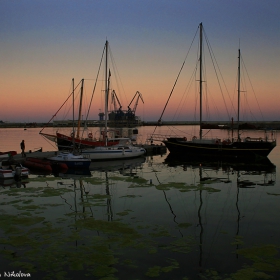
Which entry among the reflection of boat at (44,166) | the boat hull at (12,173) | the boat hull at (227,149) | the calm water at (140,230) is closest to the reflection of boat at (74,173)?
the reflection of boat at (44,166)

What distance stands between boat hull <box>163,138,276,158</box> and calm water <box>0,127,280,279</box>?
61.9 ft

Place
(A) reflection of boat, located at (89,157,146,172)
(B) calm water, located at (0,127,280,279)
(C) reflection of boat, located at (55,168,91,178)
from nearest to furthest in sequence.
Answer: (B) calm water, located at (0,127,280,279)
(C) reflection of boat, located at (55,168,91,178)
(A) reflection of boat, located at (89,157,146,172)

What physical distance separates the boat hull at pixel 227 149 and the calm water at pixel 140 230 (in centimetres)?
1887

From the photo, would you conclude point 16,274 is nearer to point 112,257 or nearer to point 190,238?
point 112,257

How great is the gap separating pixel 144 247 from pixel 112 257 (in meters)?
1.38

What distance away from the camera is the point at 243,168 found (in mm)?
33562

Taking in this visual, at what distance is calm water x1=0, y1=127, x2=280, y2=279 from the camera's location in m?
9.58

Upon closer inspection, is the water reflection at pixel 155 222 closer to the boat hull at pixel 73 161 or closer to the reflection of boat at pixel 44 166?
the reflection of boat at pixel 44 166

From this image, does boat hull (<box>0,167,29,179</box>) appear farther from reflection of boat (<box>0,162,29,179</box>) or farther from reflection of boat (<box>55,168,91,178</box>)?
reflection of boat (<box>55,168,91,178</box>)

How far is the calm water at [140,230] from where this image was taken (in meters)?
9.58

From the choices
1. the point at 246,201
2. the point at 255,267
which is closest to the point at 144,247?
the point at 255,267

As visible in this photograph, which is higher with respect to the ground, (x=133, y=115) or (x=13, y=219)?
(x=133, y=115)

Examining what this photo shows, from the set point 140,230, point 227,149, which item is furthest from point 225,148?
point 140,230

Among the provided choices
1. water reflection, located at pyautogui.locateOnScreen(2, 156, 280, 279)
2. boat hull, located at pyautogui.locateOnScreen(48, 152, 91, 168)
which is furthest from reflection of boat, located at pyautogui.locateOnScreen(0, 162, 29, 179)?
boat hull, located at pyautogui.locateOnScreen(48, 152, 91, 168)
